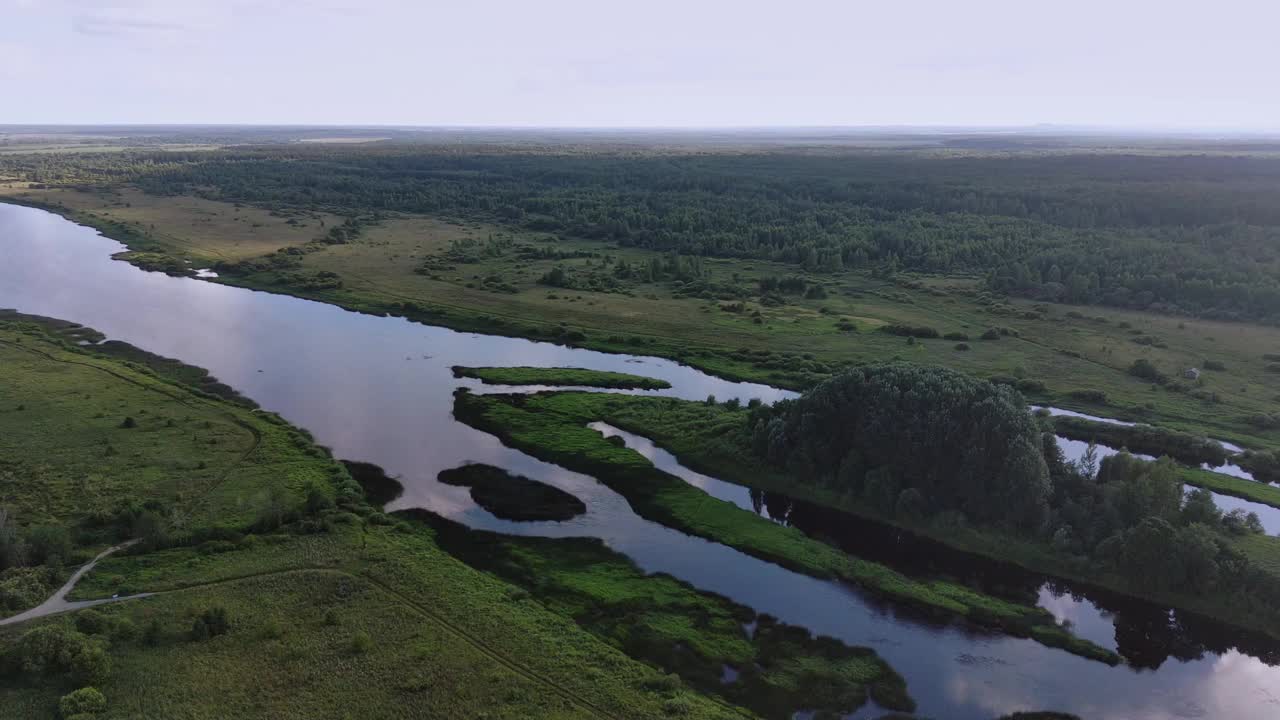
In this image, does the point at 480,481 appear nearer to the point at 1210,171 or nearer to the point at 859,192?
the point at 859,192

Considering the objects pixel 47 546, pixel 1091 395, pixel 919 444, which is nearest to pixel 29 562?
pixel 47 546

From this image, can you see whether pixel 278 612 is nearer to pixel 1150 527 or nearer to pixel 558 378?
pixel 558 378

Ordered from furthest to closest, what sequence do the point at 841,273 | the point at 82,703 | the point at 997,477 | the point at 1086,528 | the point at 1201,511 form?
the point at 841,273 < the point at 997,477 < the point at 1201,511 < the point at 1086,528 < the point at 82,703

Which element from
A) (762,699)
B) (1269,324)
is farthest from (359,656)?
(1269,324)

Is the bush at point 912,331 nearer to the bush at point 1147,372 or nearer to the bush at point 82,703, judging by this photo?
the bush at point 1147,372

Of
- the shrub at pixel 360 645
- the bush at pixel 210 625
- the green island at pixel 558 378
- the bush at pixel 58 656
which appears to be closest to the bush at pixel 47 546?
the bush at pixel 58 656
